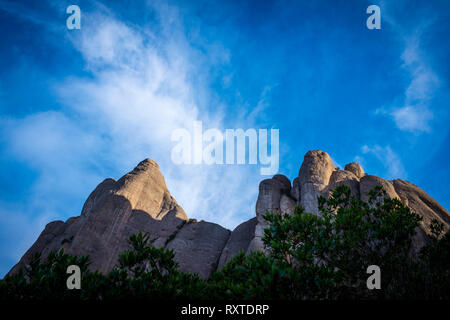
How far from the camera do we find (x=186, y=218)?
33.2 meters

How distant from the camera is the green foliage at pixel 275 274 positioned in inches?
310

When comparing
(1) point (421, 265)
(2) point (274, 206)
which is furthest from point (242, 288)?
(2) point (274, 206)

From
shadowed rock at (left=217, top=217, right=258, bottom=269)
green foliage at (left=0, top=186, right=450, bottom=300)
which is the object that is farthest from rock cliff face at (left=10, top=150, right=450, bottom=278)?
green foliage at (left=0, top=186, right=450, bottom=300)

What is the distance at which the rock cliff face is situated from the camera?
955 inches

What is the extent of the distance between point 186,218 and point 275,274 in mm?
26615

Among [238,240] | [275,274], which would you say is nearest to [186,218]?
[238,240]

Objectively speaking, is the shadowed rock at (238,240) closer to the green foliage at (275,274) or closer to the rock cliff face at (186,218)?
the rock cliff face at (186,218)

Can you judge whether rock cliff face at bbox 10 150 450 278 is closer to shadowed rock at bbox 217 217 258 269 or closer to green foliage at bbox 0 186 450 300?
shadowed rock at bbox 217 217 258 269

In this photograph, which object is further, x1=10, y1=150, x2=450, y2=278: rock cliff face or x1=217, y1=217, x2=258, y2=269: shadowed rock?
x1=217, y1=217, x2=258, y2=269: shadowed rock

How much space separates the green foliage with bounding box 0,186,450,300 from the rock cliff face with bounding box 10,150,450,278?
1147 centimetres

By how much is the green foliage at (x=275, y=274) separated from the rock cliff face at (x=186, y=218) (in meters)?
11.5

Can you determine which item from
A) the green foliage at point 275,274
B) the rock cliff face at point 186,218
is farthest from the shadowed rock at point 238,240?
the green foliage at point 275,274
